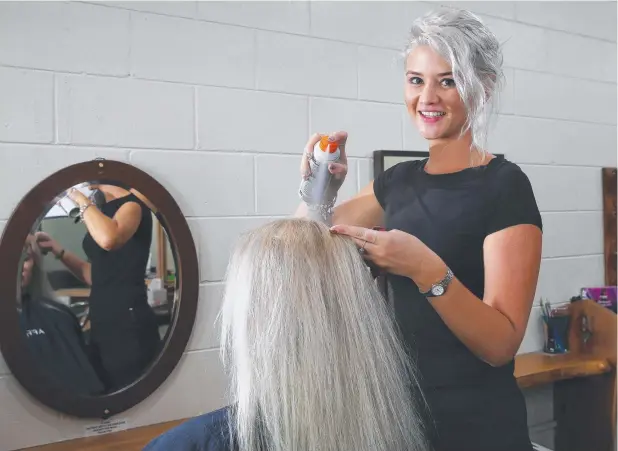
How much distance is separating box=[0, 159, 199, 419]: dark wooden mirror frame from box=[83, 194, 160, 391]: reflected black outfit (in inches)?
1.2

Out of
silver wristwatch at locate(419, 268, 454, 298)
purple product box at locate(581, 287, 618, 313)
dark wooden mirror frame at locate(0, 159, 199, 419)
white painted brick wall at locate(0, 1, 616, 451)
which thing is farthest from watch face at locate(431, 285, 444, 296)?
purple product box at locate(581, 287, 618, 313)

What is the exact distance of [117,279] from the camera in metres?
1.48

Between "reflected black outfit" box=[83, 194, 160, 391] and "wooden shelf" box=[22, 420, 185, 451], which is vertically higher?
"reflected black outfit" box=[83, 194, 160, 391]

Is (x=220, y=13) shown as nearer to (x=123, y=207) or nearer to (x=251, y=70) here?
(x=251, y=70)

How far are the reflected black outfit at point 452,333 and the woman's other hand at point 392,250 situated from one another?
0.18 meters

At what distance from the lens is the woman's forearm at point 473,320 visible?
0.92m

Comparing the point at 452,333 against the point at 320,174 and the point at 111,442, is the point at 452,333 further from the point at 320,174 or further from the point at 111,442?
the point at 111,442

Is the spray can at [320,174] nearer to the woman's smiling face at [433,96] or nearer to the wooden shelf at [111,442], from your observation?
the woman's smiling face at [433,96]

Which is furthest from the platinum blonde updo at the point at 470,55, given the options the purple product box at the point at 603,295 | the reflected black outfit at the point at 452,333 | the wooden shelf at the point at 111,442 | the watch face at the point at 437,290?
the purple product box at the point at 603,295

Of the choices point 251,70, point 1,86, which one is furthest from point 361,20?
point 1,86

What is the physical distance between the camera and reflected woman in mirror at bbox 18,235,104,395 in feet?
4.50

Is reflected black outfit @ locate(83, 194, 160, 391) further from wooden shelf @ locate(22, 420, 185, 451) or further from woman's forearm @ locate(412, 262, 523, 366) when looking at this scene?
woman's forearm @ locate(412, 262, 523, 366)

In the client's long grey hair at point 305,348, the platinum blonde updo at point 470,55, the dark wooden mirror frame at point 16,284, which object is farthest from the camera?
the dark wooden mirror frame at point 16,284

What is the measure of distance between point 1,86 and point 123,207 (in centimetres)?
38
